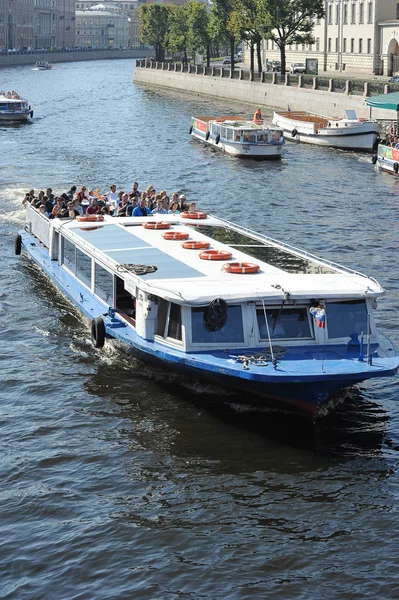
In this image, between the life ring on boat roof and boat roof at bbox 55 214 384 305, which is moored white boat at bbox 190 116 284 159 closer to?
boat roof at bbox 55 214 384 305

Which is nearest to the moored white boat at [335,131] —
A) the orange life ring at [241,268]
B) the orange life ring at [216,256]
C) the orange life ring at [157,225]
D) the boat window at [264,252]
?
the boat window at [264,252]

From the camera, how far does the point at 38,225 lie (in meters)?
31.5

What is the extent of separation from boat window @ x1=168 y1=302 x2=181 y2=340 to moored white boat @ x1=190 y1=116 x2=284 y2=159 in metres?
39.5

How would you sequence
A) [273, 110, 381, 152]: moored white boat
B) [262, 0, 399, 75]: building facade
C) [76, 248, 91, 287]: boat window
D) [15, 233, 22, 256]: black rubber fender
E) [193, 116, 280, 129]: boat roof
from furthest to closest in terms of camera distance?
[262, 0, 399, 75]: building facade, [273, 110, 381, 152]: moored white boat, [193, 116, 280, 129]: boat roof, [15, 233, 22, 256]: black rubber fender, [76, 248, 91, 287]: boat window

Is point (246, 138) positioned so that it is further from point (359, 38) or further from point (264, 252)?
point (359, 38)

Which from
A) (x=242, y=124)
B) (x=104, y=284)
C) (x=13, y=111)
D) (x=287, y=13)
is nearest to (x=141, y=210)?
(x=104, y=284)

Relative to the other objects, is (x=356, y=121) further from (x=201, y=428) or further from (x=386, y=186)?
(x=201, y=428)

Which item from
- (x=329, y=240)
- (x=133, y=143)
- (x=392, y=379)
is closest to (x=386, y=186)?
(x=329, y=240)

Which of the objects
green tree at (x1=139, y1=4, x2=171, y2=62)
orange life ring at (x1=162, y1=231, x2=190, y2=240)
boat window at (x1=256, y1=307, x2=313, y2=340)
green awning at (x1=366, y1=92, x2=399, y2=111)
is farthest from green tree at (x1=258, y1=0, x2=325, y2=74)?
boat window at (x1=256, y1=307, x2=313, y2=340)

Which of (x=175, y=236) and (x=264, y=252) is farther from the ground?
(x=175, y=236)

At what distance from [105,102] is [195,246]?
268 ft

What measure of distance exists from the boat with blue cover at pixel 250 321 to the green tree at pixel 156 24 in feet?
448

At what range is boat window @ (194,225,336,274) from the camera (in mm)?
22141

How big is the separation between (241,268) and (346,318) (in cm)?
239
